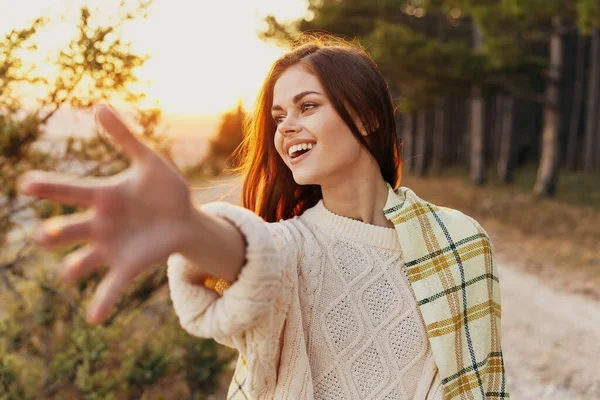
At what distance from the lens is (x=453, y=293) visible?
64.9 inches

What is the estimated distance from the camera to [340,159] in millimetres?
1631

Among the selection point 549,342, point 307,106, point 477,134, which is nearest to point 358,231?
point 307,106

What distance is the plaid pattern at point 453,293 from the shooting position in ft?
5.20

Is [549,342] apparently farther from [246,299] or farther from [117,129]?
[117,129]

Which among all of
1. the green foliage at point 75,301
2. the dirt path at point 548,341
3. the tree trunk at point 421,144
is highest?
the green foliage at point 75,301

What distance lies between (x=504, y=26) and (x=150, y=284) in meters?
8.94

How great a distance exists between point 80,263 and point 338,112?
99cm

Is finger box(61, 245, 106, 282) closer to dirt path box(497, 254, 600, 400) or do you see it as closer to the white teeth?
the white teeth

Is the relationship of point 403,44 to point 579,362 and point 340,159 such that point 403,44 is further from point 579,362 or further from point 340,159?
point 340,159

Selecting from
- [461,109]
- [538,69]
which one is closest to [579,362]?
[538,69]

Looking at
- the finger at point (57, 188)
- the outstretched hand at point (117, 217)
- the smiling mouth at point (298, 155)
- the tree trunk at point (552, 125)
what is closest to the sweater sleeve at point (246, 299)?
the outstretched hand at point (117, 217)

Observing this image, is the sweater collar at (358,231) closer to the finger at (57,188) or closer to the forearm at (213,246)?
the forearm at (213,246)

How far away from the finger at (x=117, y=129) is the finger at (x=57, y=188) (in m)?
0.08

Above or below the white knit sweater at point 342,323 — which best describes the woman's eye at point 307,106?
above
